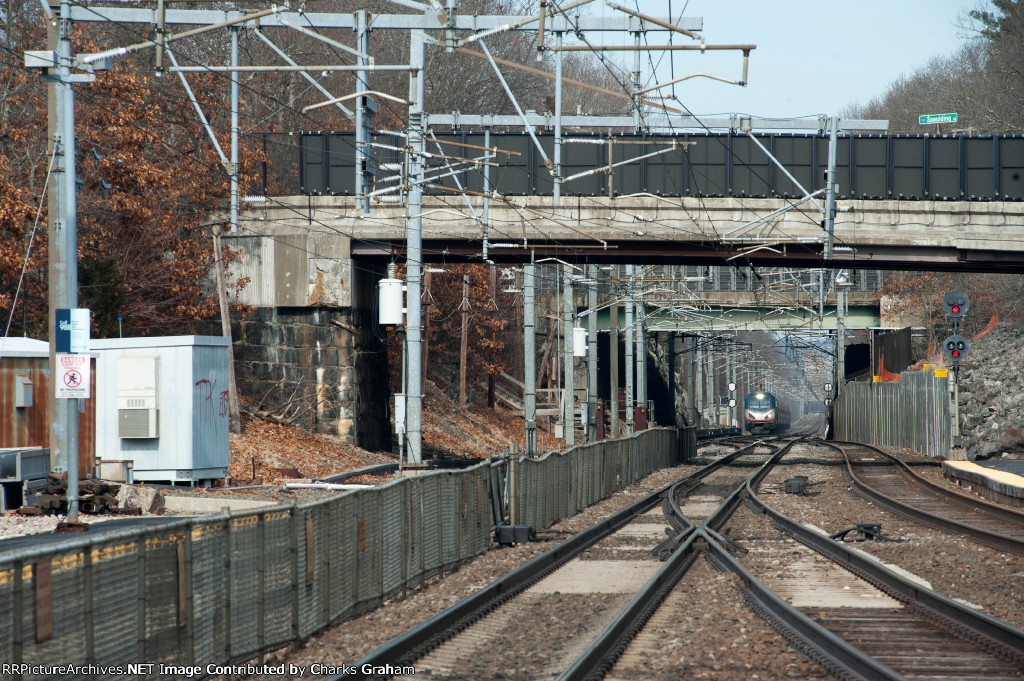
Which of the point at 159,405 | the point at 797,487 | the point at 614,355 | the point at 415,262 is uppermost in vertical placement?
the point at 415,262

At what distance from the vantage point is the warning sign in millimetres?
14586

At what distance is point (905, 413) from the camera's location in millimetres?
45250

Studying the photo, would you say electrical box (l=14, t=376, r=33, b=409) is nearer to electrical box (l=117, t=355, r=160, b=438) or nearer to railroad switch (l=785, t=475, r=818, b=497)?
electrical box (l=117, t=355, r=160, b=438)

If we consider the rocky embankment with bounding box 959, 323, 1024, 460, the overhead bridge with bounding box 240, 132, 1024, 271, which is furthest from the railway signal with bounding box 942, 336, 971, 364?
the rocky embankment with bounding box 959, 323, 1024, 460

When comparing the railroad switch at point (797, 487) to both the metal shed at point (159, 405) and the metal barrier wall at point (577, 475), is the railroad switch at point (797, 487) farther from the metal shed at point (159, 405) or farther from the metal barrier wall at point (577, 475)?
the metal shed at point (159, 405)

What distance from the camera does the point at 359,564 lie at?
11.2 metres

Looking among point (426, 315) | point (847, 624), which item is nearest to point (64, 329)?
point (847, 624)

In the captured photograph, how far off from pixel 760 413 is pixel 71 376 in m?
83.2

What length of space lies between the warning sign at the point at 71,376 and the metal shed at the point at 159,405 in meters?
7.98

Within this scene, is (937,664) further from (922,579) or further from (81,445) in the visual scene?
(81,445)

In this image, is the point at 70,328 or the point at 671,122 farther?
the point at 671,122

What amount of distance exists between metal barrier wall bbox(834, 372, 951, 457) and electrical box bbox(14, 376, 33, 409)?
27.1 m

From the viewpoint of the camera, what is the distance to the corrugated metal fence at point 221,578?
643 centimetres

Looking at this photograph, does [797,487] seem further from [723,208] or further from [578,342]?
[578,342]
